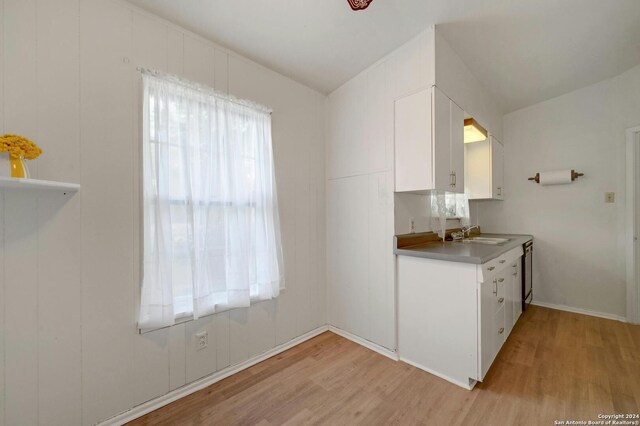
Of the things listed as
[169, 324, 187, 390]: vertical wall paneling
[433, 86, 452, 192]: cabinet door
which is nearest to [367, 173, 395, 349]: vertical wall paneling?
[433, 86, 452, 192]: cabinet door

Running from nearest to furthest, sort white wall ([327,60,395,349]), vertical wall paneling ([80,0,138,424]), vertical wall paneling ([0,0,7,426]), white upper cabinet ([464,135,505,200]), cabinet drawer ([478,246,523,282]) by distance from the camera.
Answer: vertical wall paneling ([0,0,7,426])
vertical wall paneling ([80,0,138,424])
cabinet drawer ([478,246,523,282])
white wall ([327,60,395,349])
white upper cabinet ([464,135,505,200])

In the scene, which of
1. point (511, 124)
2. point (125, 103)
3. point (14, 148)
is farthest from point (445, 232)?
point (14, 148)

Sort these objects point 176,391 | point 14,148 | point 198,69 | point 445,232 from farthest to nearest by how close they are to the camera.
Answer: point 445,232 < point 198,69 < point 176,391 < point 14,148

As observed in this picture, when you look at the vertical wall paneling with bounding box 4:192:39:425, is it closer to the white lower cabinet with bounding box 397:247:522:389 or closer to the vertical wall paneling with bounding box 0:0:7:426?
the vertical wall paneling with bounding box 0:0:7:426

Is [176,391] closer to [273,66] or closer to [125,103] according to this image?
[125,103]

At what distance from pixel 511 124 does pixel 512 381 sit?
3.27 m

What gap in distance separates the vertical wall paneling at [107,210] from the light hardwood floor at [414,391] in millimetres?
379

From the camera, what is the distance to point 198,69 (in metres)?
1.83

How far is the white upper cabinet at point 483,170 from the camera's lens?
305cm

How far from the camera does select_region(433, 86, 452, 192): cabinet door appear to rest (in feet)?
6.21

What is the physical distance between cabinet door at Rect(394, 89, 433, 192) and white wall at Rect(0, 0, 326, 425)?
1.59 metres

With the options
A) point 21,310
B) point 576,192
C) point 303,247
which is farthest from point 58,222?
point 576,192

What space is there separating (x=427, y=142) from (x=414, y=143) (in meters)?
0.11

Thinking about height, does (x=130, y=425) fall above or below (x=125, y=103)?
below
